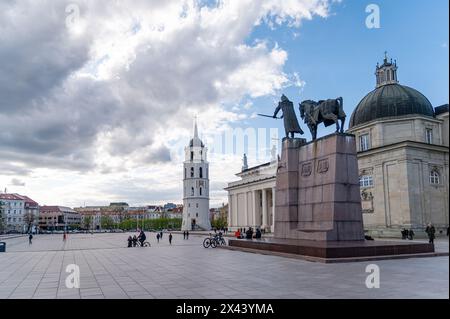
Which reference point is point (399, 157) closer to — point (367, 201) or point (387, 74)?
point (367, 201)

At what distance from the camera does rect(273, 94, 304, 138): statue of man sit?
2791 cm

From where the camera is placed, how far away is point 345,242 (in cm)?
2189

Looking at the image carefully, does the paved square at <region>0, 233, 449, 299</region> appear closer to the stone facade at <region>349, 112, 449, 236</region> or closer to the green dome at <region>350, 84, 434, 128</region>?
the stone facade at <region>349, 112, 449, 236</region>

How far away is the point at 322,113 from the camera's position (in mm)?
25109

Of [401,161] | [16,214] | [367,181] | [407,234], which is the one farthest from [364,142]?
[16,214]

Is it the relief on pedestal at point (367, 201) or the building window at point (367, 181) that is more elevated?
the building window at point (367, 181)

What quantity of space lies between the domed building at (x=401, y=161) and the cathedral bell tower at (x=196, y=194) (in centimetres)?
7763

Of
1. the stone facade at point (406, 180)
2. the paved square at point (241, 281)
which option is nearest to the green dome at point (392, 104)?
the stone facade at point (406, 180)

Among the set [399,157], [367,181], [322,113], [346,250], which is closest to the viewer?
[346,250]

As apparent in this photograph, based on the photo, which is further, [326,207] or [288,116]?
[288,116]

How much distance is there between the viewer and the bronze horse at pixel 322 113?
24453mm

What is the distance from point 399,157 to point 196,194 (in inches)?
3518

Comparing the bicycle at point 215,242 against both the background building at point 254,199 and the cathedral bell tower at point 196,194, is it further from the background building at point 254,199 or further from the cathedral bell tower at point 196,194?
the cathedral bell tower at point 196,194

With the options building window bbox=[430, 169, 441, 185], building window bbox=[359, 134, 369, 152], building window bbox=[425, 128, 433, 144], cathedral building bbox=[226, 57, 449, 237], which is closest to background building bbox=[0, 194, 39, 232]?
building window bbox=[359, 134, 369, 152]
